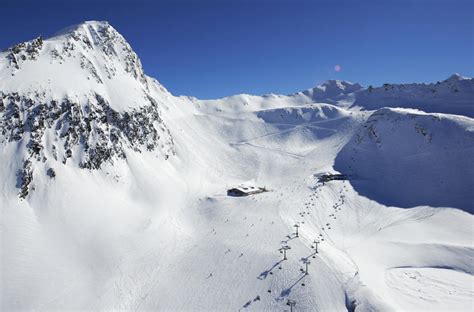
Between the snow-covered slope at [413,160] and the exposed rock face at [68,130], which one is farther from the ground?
the exposed rock face at [68,130]

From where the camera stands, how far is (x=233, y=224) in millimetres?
46344

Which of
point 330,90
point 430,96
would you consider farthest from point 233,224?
point 330,90

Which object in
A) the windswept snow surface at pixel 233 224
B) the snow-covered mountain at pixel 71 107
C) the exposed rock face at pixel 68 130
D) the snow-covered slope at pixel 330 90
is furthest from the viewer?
the snow-covered slope at pixel 330 90

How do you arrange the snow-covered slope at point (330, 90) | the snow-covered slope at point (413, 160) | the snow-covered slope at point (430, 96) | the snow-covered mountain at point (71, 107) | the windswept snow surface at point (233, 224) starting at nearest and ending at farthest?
1. the windswept snow surface at point (233, 224)
2. the snow-covered mountain at point (71, 107)
3. the snow-covered slope at point (413, 160)
4. the snow-covered slope at point (430, 96)
5. the snow-covered slope at point (330, 90)

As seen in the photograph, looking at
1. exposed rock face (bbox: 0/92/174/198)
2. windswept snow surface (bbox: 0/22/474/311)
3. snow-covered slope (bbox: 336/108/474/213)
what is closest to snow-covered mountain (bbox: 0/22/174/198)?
exposed rock face (bbox: 0/92/174/198)

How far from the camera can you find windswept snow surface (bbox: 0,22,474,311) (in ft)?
105

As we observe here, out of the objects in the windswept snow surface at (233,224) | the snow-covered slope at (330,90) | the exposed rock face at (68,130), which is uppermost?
the snow-covered slope at (330,90)

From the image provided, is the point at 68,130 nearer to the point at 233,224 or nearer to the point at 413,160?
the point at 233,224

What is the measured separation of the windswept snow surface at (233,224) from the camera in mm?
32062

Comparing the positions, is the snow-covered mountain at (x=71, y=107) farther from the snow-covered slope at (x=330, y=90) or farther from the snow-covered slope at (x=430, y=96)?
the snow-covered slope at (x=330, y=90)

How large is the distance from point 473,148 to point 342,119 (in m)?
42.8

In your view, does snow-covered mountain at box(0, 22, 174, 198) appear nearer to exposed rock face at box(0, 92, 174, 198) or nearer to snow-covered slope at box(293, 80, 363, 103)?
exposed rock face at box(0, 92, 174, 198)

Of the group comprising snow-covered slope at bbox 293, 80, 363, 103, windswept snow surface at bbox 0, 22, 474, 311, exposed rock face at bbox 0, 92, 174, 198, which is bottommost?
windswept snow surface at bbox 0, 22, 474, 311

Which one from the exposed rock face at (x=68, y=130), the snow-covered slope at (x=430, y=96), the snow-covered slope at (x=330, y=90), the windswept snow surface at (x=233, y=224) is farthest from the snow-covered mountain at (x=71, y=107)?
the snow-covered slope at (x=330, y=90)
